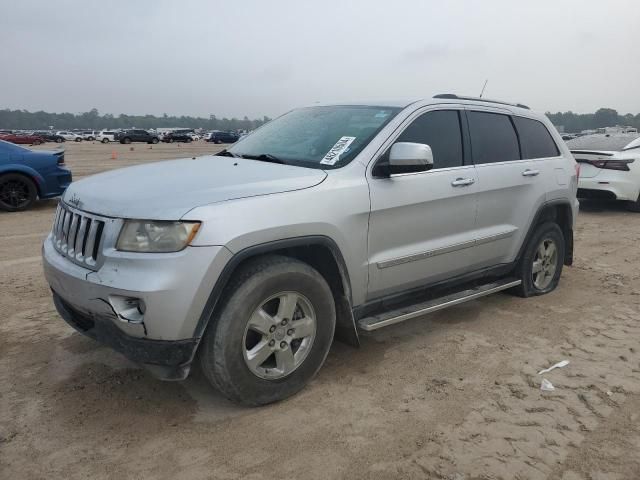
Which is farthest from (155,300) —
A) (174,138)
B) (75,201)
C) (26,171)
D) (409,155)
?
(174,138)

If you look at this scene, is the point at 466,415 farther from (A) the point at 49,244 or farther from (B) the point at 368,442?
(A) the point at 49,244

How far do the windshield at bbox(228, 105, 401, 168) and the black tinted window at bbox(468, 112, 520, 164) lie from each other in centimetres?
83

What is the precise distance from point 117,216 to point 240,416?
4.27 feet

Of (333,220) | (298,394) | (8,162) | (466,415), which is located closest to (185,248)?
(333,220)

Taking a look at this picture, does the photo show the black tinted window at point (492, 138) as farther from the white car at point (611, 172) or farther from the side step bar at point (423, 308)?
the white car at point (611, 172)

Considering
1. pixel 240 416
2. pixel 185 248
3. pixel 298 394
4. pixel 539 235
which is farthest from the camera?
pixel 539 235

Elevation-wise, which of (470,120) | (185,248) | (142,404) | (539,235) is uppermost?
(470,120)

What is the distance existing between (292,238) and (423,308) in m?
1.26

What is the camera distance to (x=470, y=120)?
440cm

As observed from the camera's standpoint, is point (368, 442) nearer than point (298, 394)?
Yes

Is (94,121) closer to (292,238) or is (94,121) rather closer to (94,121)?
(94,121)

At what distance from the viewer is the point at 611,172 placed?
31.9 feet

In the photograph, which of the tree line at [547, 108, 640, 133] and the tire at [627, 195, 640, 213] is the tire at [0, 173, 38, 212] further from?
the tree line at [547, 108, 640, 133]

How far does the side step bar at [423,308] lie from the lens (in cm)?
357
